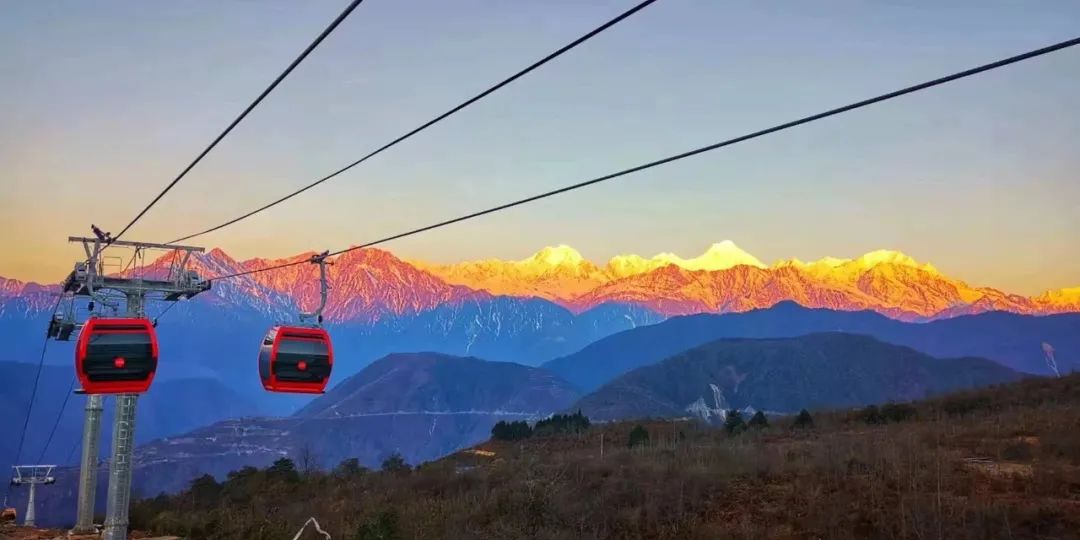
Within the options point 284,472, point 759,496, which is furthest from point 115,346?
point 284,472

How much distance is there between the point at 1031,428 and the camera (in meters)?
26.1

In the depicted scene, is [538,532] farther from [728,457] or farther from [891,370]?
[891,370]

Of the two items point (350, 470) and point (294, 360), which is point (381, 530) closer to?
point (294, 360)

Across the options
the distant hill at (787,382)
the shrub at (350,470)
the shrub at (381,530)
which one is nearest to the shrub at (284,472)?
the shrub at (350,470)

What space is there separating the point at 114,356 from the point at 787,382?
182 m

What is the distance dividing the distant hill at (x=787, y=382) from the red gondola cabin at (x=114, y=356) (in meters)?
146

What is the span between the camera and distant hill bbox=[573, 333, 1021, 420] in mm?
172250

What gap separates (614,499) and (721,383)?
173988mm

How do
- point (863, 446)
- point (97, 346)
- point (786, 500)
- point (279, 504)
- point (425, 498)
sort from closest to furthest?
1. point (97, 346)
2. point (786, 500)
3. point (863, 446)
4. point (425, 498)
5. point (279, 504)

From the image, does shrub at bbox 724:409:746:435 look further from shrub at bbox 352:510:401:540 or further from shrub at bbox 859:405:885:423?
shrub at bbox 352:510:401:540

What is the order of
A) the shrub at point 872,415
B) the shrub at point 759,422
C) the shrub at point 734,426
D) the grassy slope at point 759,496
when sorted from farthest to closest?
the shrub at point 759,422, the shrub at point 734,426, the shrub at point 872,415, the grassy slope at point 759,496

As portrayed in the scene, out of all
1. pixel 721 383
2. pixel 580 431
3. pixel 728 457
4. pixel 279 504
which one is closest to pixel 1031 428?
pixel 728 457

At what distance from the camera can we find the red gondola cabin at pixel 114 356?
671 inches

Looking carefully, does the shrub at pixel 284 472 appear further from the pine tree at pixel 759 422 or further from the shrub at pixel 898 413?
the shrub at pixel 898 413
